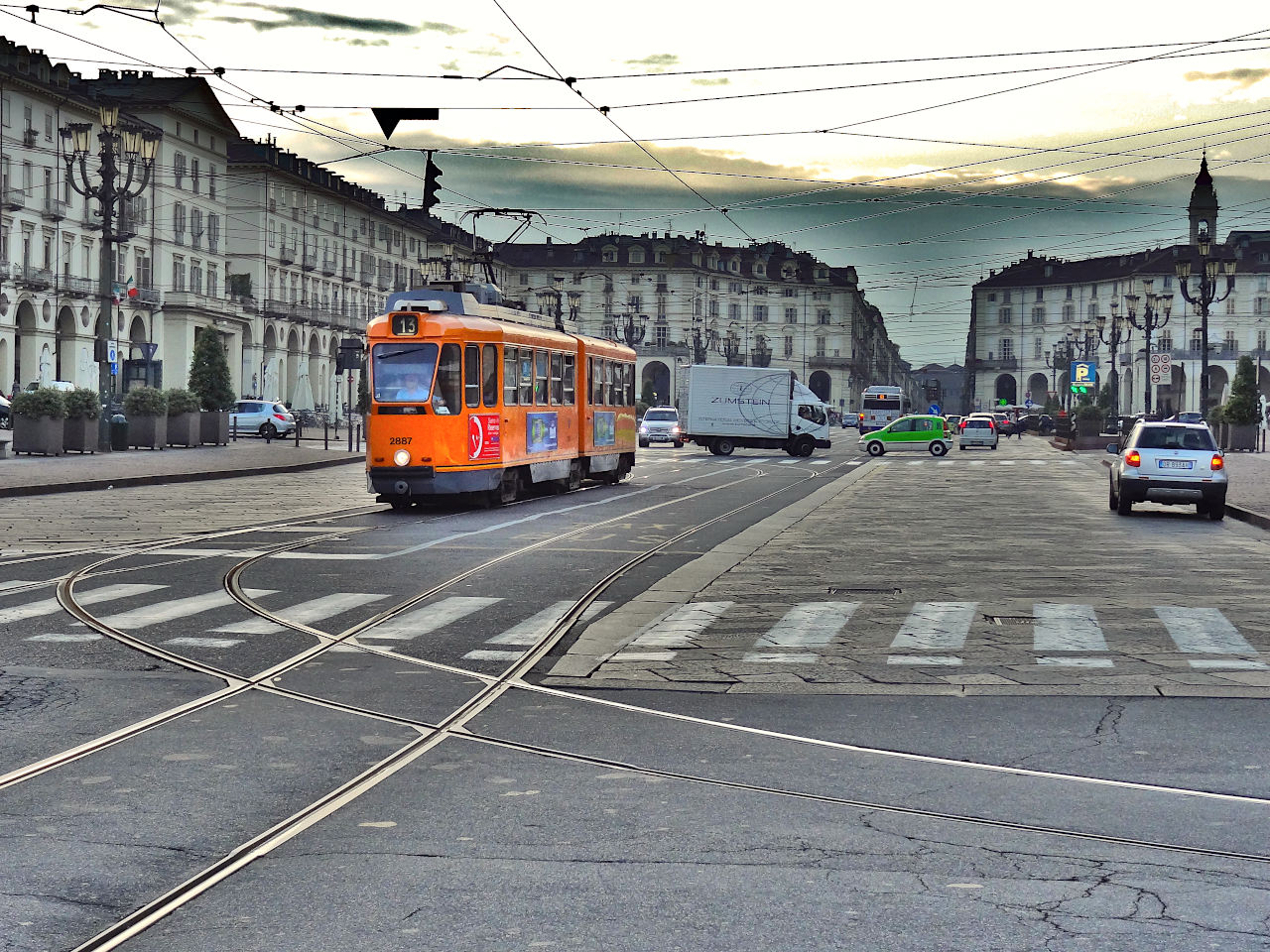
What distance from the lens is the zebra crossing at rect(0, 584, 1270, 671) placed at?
1053cm

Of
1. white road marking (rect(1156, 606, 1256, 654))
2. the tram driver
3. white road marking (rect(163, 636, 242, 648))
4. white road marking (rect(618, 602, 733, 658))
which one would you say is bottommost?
white road marking (rect(163, 636, 242, 648))

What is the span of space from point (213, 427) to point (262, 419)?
1355 cm

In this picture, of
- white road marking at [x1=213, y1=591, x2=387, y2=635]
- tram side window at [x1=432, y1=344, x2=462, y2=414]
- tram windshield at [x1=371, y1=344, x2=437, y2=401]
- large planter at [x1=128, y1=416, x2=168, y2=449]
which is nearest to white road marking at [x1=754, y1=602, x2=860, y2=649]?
white road marking at [x1=213, y1=591, x2=387, y2=635]

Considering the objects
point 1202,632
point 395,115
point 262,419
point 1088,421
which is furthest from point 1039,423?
point 1202,632

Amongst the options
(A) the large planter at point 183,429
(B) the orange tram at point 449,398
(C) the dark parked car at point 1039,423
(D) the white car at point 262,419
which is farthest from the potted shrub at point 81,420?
Result: (C) the dark parked car at point 1039,423

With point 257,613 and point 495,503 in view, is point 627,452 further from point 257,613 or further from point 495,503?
point 257,613

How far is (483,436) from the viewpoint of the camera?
24938 mm

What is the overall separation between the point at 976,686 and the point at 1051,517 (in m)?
15.8

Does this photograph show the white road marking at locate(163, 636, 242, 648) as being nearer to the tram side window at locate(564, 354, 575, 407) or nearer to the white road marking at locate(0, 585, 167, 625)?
the white road marking at locate(0, 585, 167, 625)

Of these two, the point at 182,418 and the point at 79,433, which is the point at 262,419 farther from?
the point at 79,433

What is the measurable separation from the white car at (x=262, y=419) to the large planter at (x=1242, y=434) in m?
36.3

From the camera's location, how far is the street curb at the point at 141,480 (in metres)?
26.8

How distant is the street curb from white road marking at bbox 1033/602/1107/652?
745 inches

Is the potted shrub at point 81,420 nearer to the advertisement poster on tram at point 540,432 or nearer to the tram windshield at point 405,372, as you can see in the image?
the advertisement poster on tram at point 540,432
